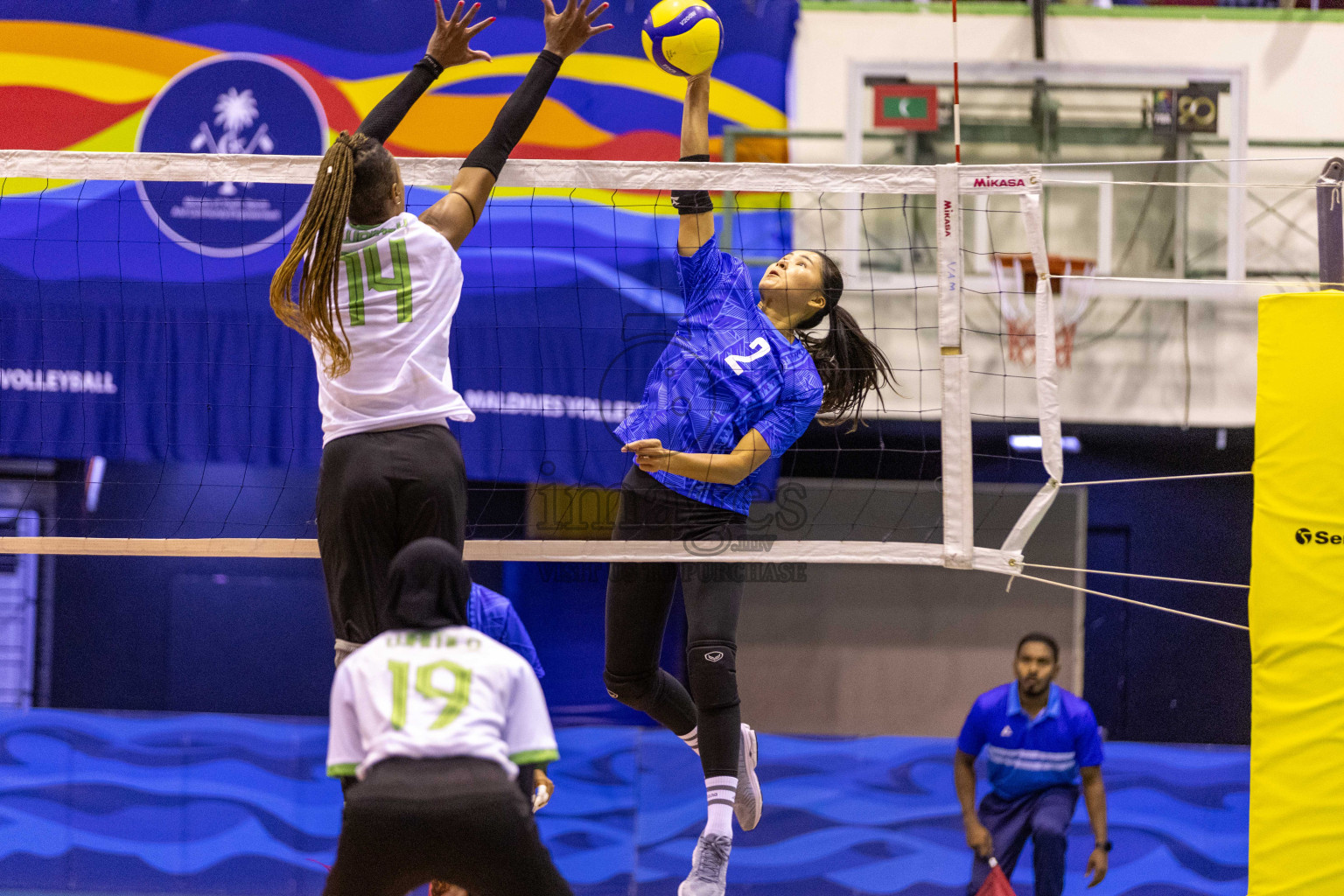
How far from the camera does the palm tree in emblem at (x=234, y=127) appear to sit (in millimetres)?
7348

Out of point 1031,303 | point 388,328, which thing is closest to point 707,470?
point 388,328

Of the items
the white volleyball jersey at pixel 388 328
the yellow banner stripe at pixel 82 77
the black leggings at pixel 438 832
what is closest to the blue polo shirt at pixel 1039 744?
the black leggings at pixel 438 832

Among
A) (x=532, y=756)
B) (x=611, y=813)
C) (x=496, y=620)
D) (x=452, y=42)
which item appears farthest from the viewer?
(x=611, y=813)

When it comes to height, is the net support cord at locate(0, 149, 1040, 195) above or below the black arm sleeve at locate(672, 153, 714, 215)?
above

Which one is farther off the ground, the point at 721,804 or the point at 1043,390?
the point at 1043,390

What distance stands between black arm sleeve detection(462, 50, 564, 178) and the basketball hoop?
540 cm

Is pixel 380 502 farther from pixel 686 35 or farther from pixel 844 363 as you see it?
pixel 844 363

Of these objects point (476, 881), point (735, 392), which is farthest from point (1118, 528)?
point (476, 881)

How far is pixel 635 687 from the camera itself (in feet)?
12.6

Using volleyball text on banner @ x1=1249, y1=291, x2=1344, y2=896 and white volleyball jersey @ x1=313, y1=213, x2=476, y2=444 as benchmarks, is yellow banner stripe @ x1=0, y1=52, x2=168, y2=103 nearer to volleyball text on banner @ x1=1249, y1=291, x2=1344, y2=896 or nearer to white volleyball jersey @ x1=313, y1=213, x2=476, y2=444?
white volleyball jersey @ x1=313, y1=213, x2=476, y2=444

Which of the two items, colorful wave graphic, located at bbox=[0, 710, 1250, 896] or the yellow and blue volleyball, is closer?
the yellow and blue volleyball

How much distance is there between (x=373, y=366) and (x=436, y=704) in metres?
0.88

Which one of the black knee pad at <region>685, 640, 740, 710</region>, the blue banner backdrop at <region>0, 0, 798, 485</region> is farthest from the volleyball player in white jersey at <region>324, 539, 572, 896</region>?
the blue banner backdrop at <region>0, 0, 798, 485</region>

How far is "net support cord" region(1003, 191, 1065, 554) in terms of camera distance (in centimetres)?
391
